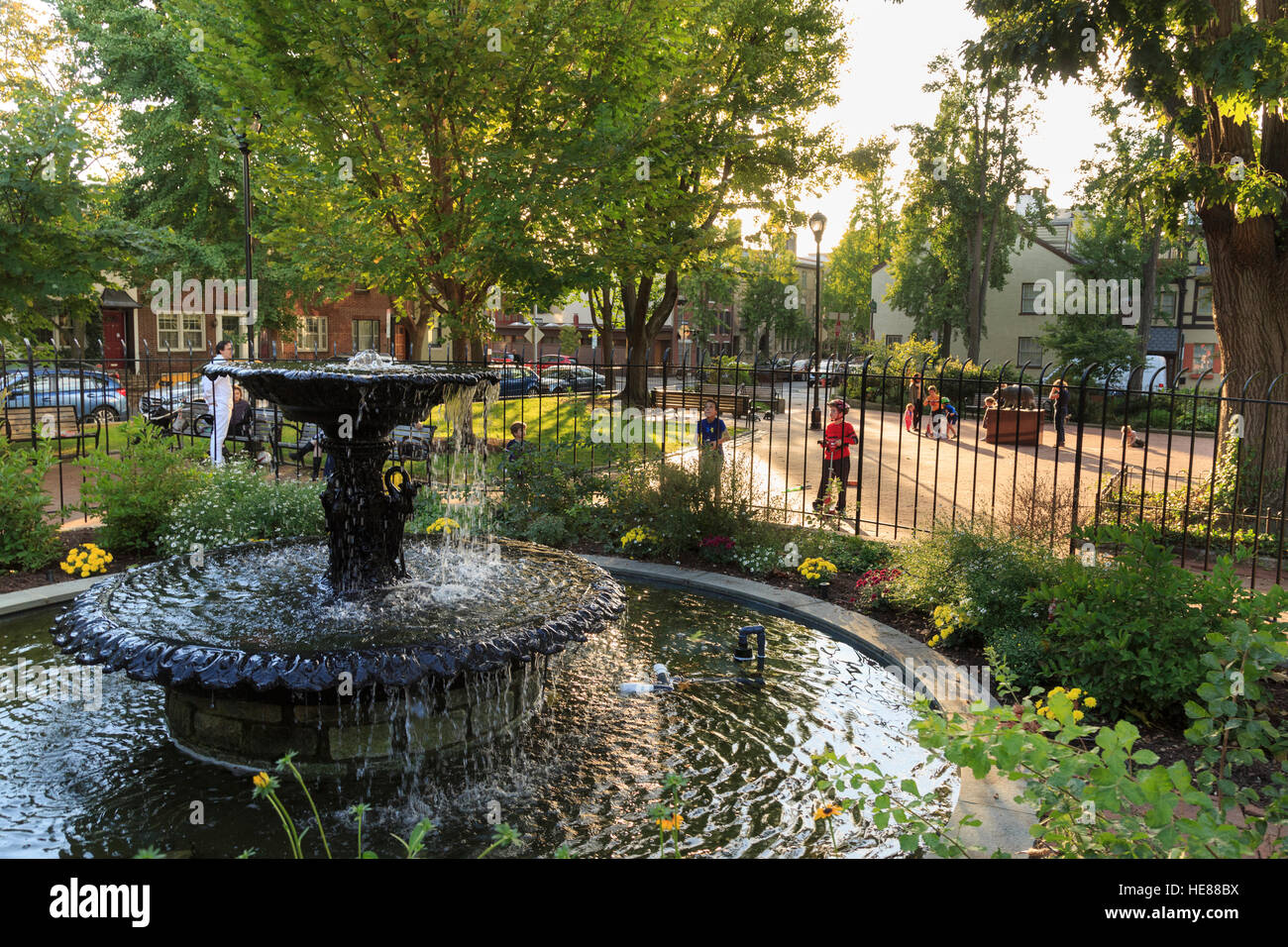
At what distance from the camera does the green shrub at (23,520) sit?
812 centimetres

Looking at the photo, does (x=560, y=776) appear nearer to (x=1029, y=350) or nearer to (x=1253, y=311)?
(x=1253, y=311)

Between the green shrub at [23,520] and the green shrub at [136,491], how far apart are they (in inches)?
17.0

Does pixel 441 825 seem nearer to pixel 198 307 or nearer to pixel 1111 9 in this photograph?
pixel 1111 9

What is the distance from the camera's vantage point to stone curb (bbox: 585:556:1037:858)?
3.83 m

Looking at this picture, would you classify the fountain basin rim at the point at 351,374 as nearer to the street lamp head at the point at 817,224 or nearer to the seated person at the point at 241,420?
the seated person at the point at 241,420

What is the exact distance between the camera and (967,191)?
42.5 meters

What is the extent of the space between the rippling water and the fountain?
0.80 feet

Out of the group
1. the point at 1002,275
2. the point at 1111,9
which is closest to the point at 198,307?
the point at 1111,9

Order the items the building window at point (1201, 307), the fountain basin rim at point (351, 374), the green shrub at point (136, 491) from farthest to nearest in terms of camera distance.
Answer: the building window at point (1201, 307) → the green shrub at point (136, 491) → the fountain basin rim at point (351, 374)

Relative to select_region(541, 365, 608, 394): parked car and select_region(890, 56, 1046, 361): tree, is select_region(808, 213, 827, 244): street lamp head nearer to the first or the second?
select_region(541, 365, 608, 394): parked car

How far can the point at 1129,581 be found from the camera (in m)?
5.32

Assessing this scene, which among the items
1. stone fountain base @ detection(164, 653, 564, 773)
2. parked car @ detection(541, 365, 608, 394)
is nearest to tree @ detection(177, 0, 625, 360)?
parked car @ detection(541, 365, 608, 394)

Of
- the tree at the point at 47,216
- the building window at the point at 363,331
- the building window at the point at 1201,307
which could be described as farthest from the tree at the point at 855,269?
the tree at the point at 47,216
